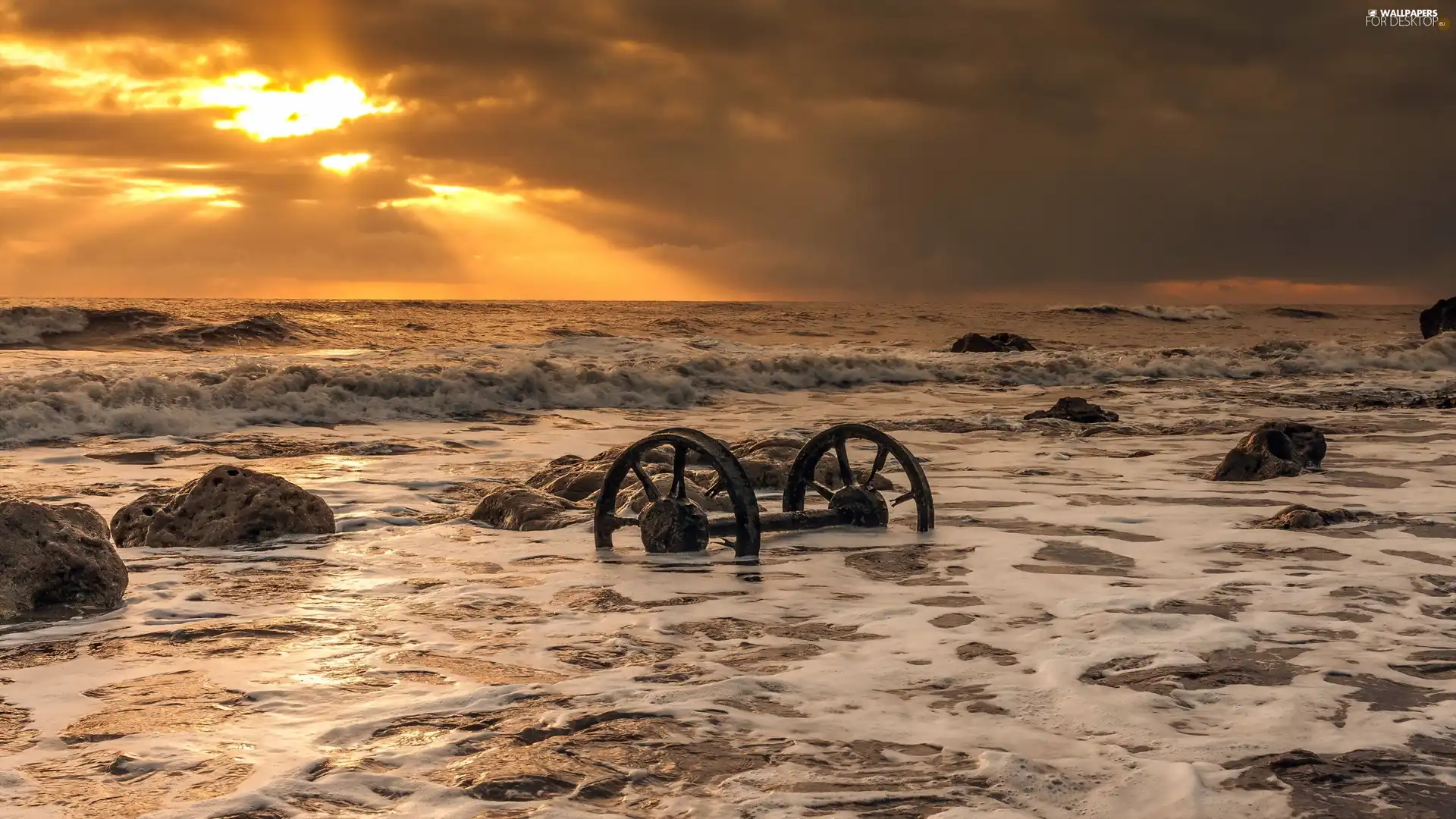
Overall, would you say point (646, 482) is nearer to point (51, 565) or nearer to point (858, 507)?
point (858, 507)

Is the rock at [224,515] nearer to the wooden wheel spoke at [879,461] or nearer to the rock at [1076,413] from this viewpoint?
the wooden wheel spoke at [879,461]

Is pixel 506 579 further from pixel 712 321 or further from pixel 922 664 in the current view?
pixel 712 321

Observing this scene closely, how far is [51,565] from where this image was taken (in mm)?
5441

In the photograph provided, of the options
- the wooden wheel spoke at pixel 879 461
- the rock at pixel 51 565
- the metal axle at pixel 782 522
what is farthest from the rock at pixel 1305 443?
the rock at pixel 51 565

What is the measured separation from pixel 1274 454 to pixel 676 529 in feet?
18.9

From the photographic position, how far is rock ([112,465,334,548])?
7.06m

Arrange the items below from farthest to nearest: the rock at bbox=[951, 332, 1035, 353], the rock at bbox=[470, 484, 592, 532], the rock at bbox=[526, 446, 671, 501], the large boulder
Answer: the rock at bbox=[951, 332, 1035, 353] < the large boulder < the rock at bbox=[526, 446, 671, 501] < the rock at bbox=[470, 484, 592, 532]

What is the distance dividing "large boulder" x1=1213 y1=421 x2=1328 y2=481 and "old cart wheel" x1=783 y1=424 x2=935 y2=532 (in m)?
3.45

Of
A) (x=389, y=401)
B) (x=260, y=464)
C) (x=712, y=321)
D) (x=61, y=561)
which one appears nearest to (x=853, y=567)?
(x=61, y=561)

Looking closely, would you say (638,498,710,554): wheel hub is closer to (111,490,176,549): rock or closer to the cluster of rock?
the cluster of rock

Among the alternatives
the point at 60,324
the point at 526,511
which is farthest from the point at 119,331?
the point at 526,511

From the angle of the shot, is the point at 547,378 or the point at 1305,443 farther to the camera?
the point at 547,378

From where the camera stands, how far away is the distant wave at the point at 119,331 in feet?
90.9

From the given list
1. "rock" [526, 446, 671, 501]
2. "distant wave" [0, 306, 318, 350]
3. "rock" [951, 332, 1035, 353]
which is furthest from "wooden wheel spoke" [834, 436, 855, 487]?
"distant wave" [0, 306, 318, 350]
